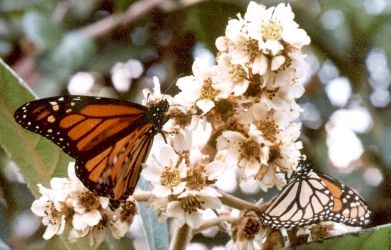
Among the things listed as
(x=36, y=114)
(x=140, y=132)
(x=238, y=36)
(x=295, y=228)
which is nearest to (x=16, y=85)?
(x=36, y=114)

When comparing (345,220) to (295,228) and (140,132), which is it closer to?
(295,228)

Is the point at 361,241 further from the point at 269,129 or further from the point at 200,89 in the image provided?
the point at 200,89

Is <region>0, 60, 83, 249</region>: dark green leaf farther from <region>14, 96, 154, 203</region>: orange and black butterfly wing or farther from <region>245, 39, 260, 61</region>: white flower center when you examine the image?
<region>245, 39, 260, 61</region>: white flower center

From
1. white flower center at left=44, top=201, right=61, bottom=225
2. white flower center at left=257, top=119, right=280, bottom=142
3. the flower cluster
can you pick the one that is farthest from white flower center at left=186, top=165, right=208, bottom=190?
white flower center at left=44, top=201, right=61, bottom=225

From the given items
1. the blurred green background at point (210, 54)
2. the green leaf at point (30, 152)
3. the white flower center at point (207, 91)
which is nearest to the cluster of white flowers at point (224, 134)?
the white flower center at point (207, 91)

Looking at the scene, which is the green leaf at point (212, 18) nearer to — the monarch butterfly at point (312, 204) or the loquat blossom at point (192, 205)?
the monarch butterfly at point (312, 204)

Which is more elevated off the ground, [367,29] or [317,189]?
[367,29]

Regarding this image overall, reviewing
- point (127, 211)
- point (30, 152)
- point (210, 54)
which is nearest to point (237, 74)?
point (127, 211)
